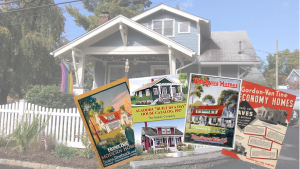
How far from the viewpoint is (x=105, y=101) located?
266 centimetres

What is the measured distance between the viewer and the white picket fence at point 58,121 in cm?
586

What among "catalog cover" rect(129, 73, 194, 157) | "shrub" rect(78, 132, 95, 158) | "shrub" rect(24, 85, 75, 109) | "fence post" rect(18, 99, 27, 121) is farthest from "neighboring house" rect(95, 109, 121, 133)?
"shrub" rect(24, 85, 75, 109)

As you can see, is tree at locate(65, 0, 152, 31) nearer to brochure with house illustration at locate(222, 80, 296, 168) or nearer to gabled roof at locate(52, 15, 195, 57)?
gabled roof at locate(52, 15, 195, 57)

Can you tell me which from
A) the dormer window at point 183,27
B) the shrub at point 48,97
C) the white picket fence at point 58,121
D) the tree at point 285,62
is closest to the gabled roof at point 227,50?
the dormer window at point 183,27

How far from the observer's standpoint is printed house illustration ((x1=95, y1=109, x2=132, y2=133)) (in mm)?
2652

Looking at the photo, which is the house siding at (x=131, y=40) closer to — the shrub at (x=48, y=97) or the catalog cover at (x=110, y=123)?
the shrub at (x=48, y=97)

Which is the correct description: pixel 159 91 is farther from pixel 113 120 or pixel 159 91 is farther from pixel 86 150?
pixel 86 150

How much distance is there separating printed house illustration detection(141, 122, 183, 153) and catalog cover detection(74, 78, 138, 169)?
19cm

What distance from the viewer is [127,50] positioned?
9.01m

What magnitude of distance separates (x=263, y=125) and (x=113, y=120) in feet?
5.74

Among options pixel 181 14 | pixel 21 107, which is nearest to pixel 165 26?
pixel 181 14

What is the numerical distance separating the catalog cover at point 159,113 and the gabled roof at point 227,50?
8423mm

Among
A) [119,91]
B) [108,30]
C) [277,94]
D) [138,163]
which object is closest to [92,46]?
[108,30]

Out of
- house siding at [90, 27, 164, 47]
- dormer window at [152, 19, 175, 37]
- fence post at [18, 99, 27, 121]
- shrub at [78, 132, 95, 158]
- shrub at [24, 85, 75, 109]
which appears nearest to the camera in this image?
shrub at [78, 132, 95, 158]
